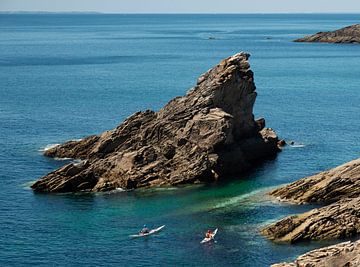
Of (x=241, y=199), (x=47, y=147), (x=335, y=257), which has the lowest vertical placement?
(x=241, y=199)

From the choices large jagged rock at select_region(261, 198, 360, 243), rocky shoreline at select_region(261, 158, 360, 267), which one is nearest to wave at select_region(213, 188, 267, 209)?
rocky shoreline at select_region(261, 158, 360, 267)

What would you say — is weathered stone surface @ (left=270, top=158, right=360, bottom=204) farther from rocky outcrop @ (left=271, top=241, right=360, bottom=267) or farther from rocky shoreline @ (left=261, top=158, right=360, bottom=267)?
rocky outcrop @ (left=271, top=241, right=360, bottom=267)

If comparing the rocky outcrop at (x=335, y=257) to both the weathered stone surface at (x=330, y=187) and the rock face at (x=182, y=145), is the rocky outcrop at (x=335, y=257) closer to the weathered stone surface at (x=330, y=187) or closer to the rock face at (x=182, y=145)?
the weathered stone surface at (x=330, y=187)

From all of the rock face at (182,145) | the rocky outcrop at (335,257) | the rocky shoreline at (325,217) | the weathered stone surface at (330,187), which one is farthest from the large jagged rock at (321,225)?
the rock face at (182,145)

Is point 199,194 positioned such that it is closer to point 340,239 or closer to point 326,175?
point 326,175

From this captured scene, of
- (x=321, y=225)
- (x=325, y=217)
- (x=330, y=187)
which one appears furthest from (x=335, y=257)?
(x=330, y=187)

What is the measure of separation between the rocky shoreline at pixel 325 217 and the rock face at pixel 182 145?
13.7m

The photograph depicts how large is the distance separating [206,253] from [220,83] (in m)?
44.3

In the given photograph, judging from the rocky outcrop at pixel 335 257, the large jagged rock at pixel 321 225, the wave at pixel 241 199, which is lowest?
the wave at pixel 241 199

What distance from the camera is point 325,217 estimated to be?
8125 cm

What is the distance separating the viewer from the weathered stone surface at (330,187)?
9375cm

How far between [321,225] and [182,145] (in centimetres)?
3416

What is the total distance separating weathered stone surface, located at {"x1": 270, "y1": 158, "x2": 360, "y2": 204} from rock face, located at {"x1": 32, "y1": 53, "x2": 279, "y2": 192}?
618 inches

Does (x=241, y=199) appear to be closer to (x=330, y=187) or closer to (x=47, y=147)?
(x=330, y=187)
